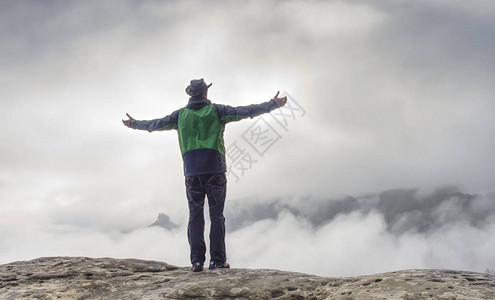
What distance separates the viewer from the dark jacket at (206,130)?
8797mm

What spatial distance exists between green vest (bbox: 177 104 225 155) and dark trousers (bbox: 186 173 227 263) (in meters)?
0.69

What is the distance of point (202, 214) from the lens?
895 cm

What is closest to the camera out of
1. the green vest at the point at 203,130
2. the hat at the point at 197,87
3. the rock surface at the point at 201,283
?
the rock surface at the point at 201,283

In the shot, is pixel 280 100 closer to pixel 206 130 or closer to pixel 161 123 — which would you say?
pixel 206 130

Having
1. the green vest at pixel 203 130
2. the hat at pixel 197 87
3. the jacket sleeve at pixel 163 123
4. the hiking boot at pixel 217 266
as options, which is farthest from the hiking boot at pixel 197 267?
the hat at pixel 197 87

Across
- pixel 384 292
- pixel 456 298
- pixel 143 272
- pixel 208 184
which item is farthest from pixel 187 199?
pixel 456 298

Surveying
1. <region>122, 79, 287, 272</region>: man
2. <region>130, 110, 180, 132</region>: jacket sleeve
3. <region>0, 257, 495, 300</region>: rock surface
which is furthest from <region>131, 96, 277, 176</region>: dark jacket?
<region>0, 257, 495, 300</region>: rock surface

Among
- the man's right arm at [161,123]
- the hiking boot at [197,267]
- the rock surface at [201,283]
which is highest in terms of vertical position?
the man's right arm at [161,123]

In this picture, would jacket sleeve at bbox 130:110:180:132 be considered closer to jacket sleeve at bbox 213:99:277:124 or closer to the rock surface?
jacket sleeve at bbox 213:99:277:124

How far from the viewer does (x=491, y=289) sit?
5445mm

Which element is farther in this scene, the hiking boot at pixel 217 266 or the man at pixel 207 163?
the man at pixel 207 163

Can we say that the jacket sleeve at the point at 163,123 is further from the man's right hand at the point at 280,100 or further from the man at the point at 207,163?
the man's right hand at the point at 280,100

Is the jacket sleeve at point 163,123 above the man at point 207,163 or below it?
above

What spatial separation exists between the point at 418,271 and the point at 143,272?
5831 mm
